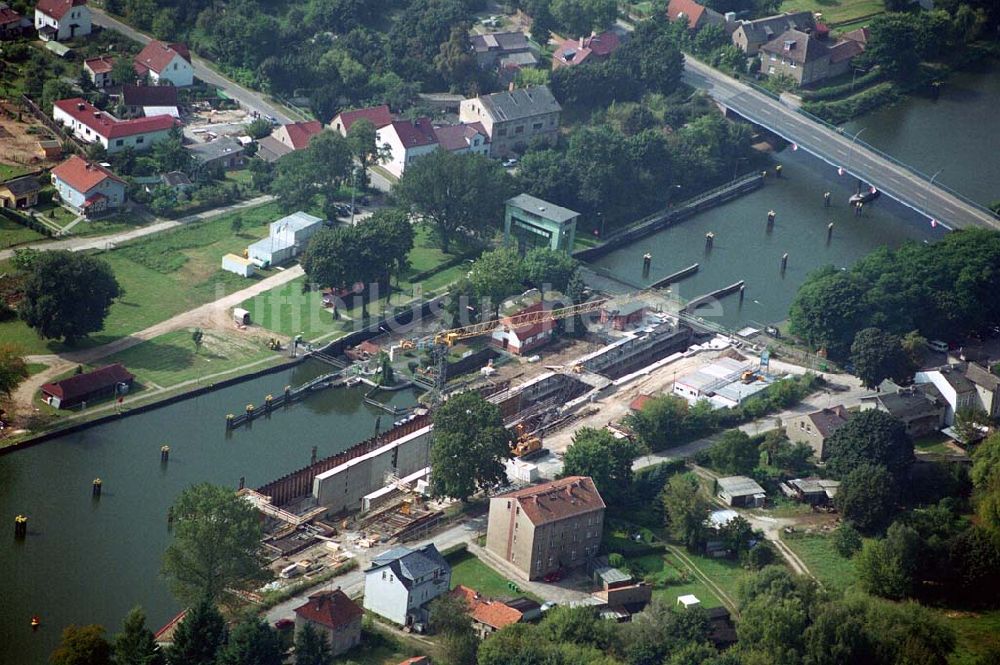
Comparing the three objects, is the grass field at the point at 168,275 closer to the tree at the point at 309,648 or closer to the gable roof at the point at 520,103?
the gable roof at the point at 520,103

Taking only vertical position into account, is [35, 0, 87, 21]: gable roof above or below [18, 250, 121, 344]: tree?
above

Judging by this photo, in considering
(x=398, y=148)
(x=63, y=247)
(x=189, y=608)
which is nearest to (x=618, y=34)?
(x=398, y=148)

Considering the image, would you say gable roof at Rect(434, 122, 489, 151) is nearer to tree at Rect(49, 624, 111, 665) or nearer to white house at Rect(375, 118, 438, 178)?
white house at Rect(375, 118, 438, 178)

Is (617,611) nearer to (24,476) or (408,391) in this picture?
(408,391)

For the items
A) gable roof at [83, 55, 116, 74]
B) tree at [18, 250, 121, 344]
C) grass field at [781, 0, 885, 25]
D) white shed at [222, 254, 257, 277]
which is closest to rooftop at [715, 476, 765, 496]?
white shed at [222, 254, 257, 277]

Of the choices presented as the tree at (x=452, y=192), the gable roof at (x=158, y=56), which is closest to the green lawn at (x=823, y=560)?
the tree at (x=452, y=192)

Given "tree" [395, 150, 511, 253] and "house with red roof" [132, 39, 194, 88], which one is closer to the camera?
"tree" [395, 150, 511, 253]
